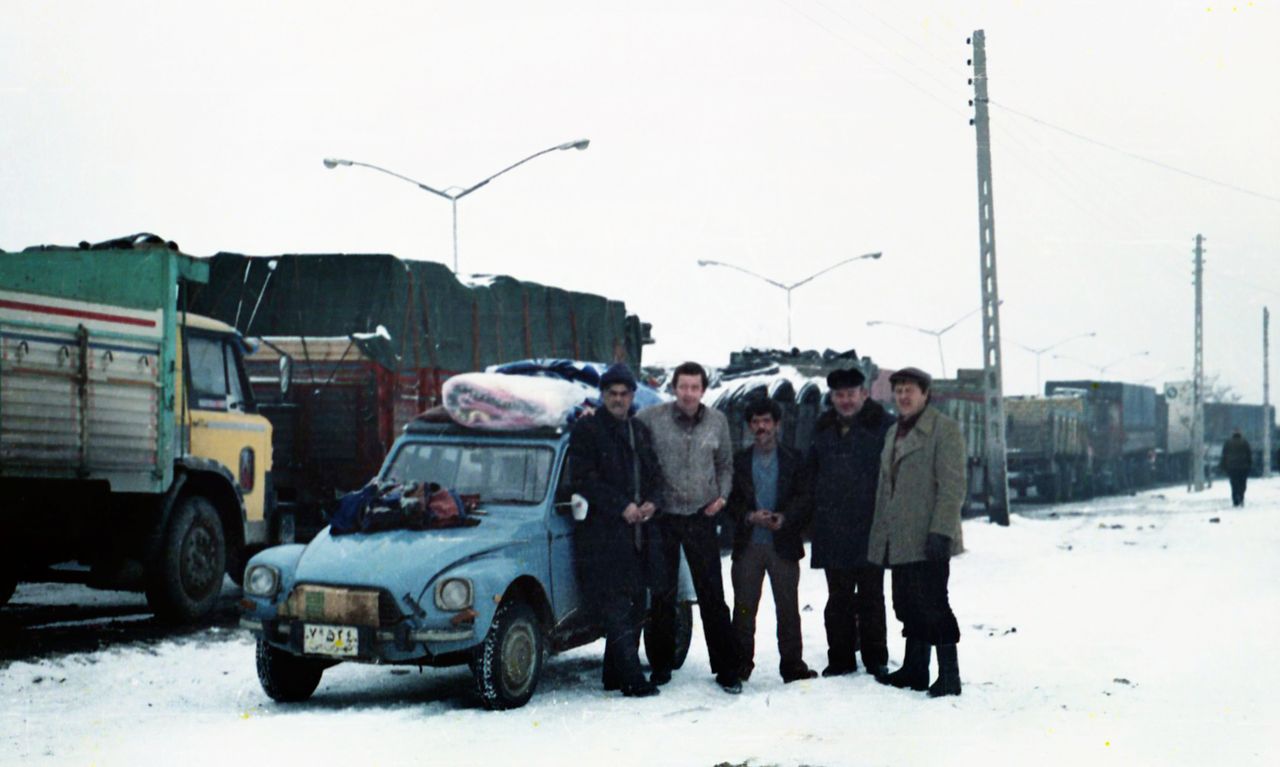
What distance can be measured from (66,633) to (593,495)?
545 cm

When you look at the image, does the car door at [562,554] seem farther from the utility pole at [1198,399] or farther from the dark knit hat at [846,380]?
the utility pole at [1198,399]

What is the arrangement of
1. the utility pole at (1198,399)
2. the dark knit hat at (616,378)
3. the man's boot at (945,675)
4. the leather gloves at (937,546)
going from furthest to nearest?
the utility pole at (1198,399) → the dark knit hat at (616,378) → the man's boot at (945,675) → the leather gloves at (937,546)

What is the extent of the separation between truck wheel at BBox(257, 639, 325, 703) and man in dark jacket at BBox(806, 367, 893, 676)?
3120mm

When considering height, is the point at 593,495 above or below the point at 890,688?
above

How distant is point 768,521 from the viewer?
8.98 metres

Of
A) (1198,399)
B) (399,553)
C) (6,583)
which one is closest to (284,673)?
(399,553)

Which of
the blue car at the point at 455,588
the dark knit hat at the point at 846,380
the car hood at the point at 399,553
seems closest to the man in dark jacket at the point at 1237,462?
the dark knit hat at the point at 846,380

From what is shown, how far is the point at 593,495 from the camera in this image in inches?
334

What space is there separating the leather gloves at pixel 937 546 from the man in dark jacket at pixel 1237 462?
28.0m

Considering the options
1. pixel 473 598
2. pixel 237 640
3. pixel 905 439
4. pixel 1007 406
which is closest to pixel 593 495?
pixel 473 598

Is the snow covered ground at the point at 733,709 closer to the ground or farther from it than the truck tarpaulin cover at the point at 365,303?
closer to the ground

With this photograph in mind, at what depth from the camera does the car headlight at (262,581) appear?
8094mm

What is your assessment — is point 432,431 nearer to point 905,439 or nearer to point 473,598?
point 473,598

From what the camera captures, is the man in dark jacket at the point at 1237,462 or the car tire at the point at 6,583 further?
the man in dark jacket at the point at 1237,462
